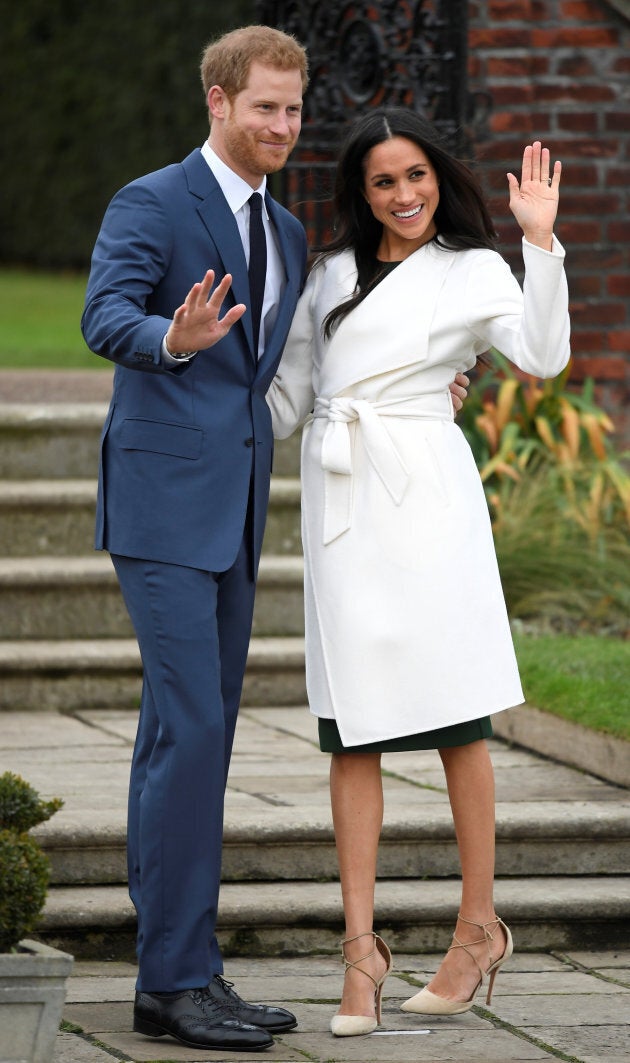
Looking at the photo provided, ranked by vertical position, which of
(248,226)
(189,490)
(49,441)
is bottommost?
(49,441)

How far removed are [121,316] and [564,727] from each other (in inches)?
94.7

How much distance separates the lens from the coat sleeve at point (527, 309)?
3.50m

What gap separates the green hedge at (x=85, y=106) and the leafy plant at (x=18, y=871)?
11067 millimetres

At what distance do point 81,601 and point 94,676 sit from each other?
327 mm

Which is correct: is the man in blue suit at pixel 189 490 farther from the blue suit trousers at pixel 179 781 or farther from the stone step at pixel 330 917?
the stone step at pixel 330 917

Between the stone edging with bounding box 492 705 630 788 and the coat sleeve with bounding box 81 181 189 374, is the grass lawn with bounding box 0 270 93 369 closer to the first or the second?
the stone edging with bounding box 492 705 630 788

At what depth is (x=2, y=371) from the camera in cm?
872

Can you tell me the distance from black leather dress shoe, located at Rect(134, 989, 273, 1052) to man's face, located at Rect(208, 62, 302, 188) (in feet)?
5.34

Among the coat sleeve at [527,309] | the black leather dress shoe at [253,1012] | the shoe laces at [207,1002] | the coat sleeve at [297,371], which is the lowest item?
the black leather dress shoe at [253,1012]

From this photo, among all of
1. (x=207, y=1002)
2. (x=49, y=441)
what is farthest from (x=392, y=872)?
(x=49, y=441)

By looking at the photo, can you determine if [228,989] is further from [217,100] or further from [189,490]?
[217,100]

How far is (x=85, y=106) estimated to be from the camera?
15.1 m

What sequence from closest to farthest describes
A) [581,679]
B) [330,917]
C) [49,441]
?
1. [330,917]
2. [581,679]
3. [49,441]

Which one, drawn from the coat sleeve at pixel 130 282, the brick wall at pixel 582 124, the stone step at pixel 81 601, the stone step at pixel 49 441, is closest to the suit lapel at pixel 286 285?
the coat sleeve at pixel 130 282
